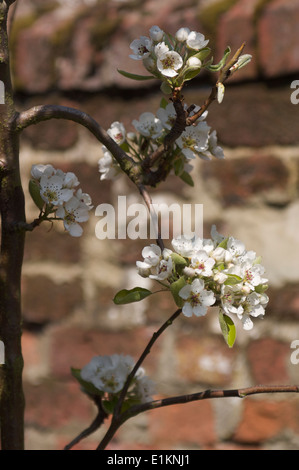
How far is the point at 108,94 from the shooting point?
115 centimetres

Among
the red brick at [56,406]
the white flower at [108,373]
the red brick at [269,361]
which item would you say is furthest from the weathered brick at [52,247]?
the white flower at [108,373]

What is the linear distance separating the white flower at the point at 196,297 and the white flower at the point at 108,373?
19 cm

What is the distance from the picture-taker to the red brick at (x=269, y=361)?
1.07 meters

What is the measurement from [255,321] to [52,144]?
490 millimetres

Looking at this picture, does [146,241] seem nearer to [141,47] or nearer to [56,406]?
[56,406]

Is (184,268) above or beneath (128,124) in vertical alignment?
beneath

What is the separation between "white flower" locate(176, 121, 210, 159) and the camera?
55 cm

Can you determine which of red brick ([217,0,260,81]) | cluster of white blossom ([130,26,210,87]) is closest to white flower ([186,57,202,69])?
cluster of white blossom ([130,26,210,87])

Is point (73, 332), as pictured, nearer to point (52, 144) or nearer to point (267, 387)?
point (52, 144)

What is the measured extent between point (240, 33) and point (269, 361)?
548 millimetres

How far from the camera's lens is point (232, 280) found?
464mm

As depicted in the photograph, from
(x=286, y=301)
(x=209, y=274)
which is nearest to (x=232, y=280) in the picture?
(x=209, y=274)
